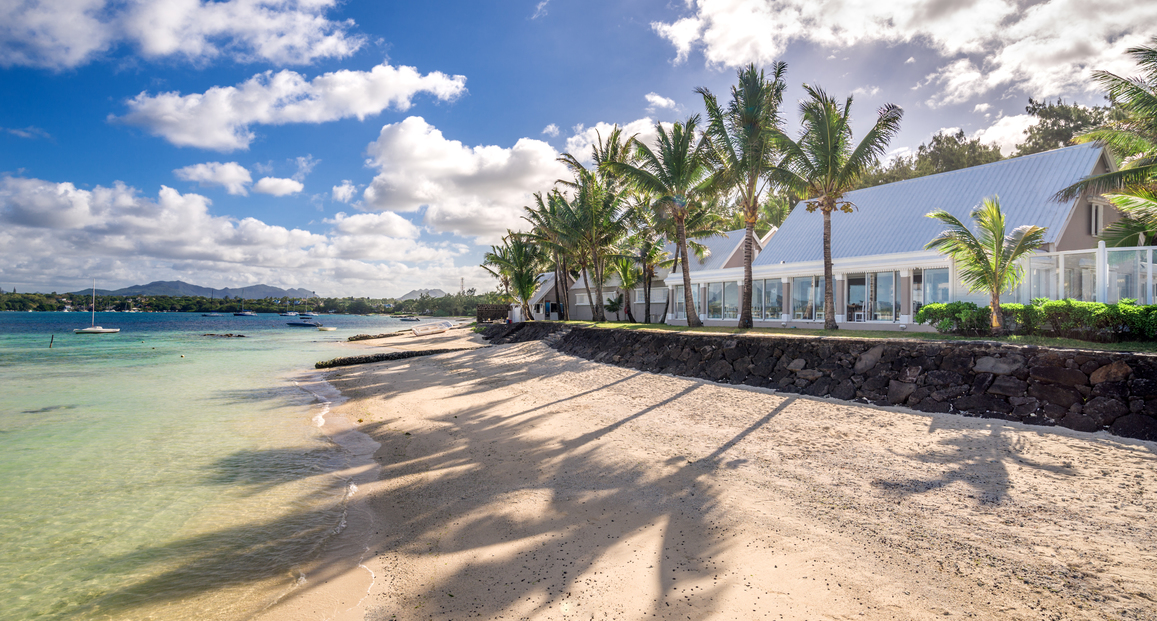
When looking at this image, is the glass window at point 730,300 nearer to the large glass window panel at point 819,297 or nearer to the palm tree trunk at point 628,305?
the large glass window panel at point 819,297

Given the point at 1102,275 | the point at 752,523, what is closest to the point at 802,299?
the point at 1102,275

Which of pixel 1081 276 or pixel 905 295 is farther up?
pixel 1081 276

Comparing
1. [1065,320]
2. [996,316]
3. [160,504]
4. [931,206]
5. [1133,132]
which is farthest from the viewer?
[931,206]

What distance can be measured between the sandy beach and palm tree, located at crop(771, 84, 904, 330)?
884cm

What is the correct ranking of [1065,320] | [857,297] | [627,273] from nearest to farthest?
[1065,320], [857,297], [627,273]

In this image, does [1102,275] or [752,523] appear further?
[1102,275]

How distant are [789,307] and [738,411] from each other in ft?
38.8

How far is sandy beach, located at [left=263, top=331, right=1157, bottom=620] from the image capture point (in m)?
3.73

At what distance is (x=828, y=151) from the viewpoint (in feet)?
49.1

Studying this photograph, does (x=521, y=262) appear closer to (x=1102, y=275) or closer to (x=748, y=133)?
(x=748, y=133)

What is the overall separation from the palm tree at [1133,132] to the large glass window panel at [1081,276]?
9.21 ft

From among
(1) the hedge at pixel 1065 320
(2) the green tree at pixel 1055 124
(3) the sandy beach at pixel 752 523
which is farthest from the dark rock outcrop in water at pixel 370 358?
(2) the green tree at pixel 1055 124

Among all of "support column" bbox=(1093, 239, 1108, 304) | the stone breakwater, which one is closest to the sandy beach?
the stone breakwater

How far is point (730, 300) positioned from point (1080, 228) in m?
11.2
